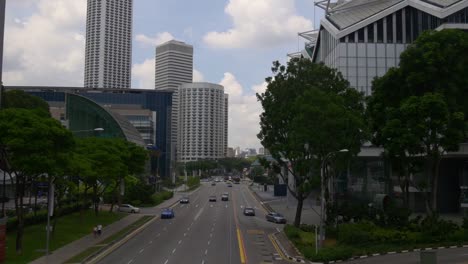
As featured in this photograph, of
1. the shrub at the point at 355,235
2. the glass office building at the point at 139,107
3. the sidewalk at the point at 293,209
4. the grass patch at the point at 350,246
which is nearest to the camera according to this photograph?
the grass patch at the point at 350,246

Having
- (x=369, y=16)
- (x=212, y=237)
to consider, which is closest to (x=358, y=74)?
(x=369, y=16)

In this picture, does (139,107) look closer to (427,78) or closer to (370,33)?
(370,33)

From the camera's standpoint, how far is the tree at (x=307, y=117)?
46969 millimetres

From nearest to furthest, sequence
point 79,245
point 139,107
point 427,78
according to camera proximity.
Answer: point 79,245, point 427,78, point 139,107

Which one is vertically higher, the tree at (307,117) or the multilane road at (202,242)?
the tree at (307,117)

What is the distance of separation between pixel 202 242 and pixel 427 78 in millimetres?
26353

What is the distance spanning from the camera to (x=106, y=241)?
46656mm

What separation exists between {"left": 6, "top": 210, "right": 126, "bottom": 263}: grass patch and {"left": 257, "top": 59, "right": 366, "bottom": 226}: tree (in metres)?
22.9

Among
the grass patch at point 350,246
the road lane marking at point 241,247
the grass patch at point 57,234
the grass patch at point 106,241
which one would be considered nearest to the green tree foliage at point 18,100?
the grass patch at point 57,234

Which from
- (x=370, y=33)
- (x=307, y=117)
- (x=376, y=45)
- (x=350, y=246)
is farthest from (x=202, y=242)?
(x=370, y=33)

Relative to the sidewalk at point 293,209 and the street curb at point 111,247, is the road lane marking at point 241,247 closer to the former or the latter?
the street curb at point 111,247

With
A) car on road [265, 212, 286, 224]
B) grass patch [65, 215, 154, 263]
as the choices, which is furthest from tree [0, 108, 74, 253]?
car on road [265, 212, 286, 224]

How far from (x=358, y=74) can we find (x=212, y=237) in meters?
43.4

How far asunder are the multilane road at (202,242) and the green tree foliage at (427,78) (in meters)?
15.2
